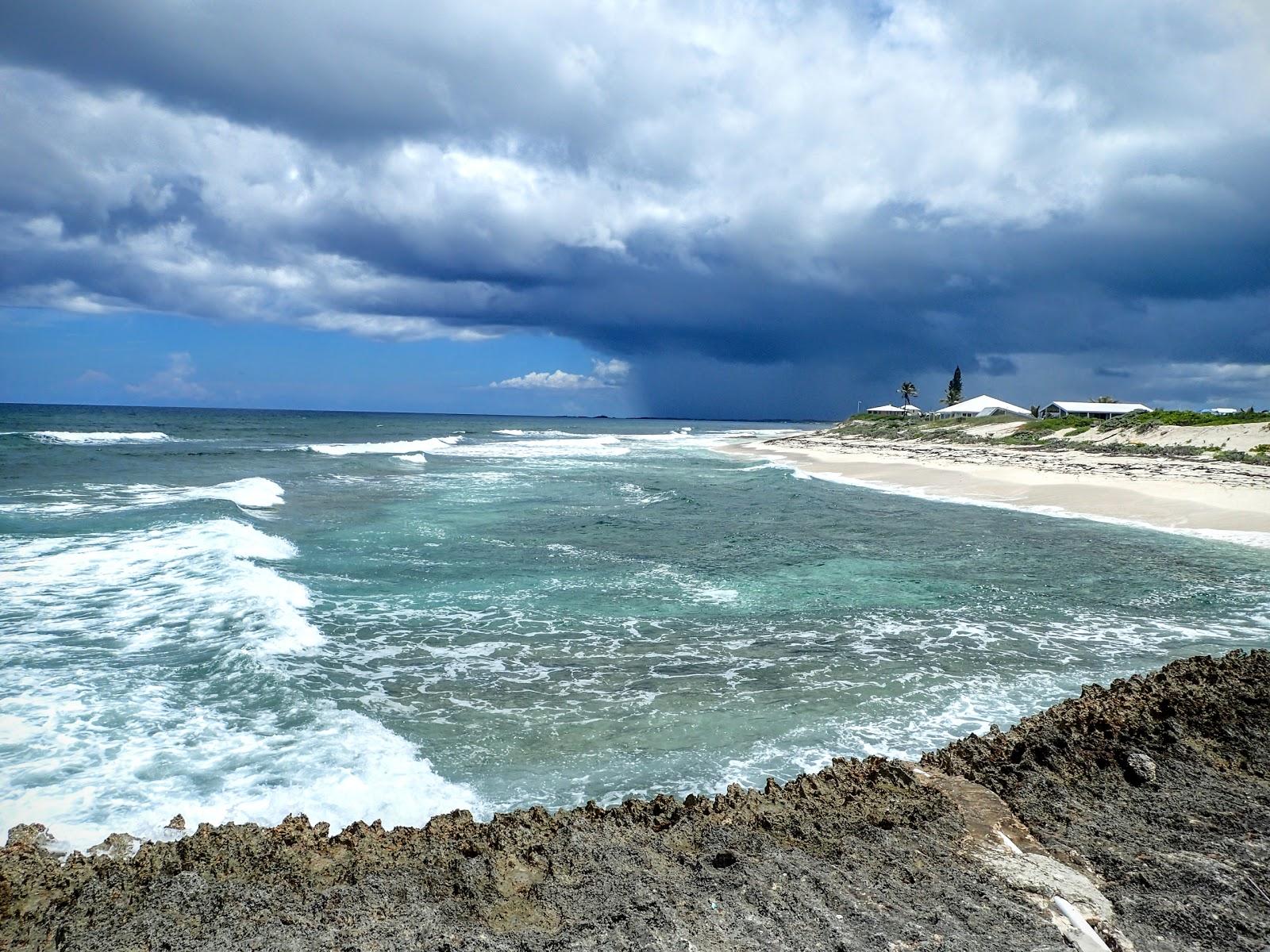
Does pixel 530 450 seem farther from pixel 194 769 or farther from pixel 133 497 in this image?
pixel 194 769

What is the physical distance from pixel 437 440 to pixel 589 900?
77692 mm

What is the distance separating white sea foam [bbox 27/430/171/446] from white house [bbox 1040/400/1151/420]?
83773mm

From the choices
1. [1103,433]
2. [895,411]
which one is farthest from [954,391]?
[1103,433]

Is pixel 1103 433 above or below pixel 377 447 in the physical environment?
above

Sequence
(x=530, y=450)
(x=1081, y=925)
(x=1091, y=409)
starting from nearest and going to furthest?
(x=1081, y=925), (x=530, y=450), (x=1091, y=409)

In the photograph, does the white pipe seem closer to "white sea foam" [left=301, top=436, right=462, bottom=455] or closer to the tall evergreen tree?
"white sea foam" [left=301, top=436, right=462, bottom=455]

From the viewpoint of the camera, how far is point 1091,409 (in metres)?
74.2

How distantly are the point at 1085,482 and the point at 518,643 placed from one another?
31.2 metres

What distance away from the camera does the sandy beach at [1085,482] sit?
23.6 m

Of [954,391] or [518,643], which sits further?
[954,391]

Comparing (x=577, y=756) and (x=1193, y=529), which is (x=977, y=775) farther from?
(x=1193, y=529)

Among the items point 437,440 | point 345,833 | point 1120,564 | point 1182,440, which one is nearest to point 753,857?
point 345,833

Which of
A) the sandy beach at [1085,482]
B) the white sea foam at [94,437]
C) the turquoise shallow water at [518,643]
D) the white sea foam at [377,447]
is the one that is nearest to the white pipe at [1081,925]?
the turquoise shallow water at [518,643]

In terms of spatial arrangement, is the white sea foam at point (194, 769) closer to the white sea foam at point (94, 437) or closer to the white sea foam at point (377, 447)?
the white sea foam at point (377, 447)
